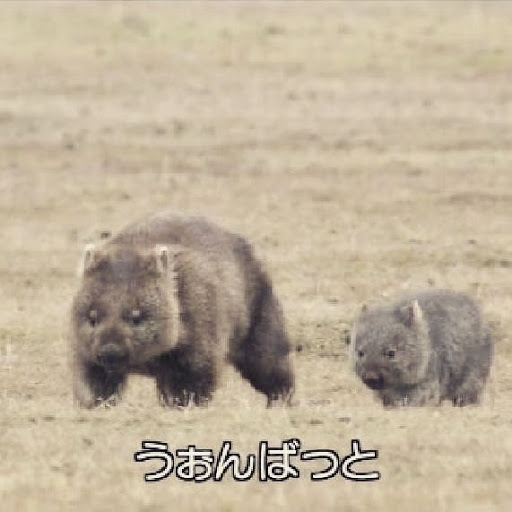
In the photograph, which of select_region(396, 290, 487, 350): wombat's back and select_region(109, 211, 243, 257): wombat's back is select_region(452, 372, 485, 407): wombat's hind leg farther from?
select_region(109, 211, 243, 257): wombat's back

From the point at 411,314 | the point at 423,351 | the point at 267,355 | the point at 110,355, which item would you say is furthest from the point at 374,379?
the point at 110,355

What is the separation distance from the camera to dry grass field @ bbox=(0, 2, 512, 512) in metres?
10.2

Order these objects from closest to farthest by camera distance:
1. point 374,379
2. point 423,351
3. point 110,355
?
point 110,355, point 374,379, point 423,351

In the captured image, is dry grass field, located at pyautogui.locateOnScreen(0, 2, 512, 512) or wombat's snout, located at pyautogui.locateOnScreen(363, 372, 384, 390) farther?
wombat's snout, located at pyautogui.locateOnScreen(363, 372, 384, 390)

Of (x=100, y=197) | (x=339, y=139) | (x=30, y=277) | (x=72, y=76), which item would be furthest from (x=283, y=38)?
(x=30, y=277)

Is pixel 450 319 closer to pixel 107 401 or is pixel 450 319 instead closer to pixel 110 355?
pixel 107 401

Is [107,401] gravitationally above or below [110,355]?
below

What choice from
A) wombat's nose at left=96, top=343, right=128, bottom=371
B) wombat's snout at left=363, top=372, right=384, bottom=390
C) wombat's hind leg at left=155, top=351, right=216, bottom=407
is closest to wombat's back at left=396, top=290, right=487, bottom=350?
wombat's snout at left=363, top=372, right=384, bottom=390

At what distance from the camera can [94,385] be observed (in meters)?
12.4

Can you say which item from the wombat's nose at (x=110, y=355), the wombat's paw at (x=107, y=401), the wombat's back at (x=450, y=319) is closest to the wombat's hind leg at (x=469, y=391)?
the wombat's back at (x=450, y=319)

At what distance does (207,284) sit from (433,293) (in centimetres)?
266

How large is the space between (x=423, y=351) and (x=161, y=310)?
2.40m

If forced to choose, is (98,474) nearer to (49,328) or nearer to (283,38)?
(49,328)

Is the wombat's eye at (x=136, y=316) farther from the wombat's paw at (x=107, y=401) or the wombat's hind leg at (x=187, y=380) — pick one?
the wombat's paw at (x=107, y=401)
